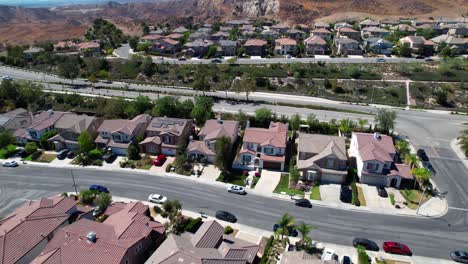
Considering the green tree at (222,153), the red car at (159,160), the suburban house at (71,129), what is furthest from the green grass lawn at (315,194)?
the suburban house at (71,129)

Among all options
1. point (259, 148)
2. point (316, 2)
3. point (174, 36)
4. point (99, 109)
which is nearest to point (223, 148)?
point (259, 148)

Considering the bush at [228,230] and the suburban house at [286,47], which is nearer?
the bush at [228,230]

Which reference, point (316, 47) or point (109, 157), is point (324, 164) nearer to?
point (109, 157)

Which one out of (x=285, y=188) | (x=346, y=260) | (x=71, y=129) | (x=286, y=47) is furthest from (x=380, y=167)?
(x=286, y=47)

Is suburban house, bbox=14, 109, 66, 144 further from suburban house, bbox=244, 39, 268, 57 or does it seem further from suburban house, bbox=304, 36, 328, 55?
suburban house, bbox=304, 36, 328, 55

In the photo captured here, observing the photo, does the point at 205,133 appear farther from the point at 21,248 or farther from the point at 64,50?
the point at 64,50

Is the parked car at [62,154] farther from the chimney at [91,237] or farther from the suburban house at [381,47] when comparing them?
the suburban house at [381,47]
